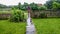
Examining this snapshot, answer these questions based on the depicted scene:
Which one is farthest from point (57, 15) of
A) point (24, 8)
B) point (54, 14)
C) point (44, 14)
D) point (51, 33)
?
point (51, 33)

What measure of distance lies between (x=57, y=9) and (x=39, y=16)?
3.21m

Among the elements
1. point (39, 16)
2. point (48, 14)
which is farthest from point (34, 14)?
point (48, 14)

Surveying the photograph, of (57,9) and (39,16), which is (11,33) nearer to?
(39,16)

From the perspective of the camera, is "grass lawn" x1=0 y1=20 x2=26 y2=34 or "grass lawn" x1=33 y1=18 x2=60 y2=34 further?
"grass lawn" x1=0 y1=20 x2=26 y2=34

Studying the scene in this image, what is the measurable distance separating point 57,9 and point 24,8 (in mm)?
4691

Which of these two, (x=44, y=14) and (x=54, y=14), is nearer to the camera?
(x=44, y=14)

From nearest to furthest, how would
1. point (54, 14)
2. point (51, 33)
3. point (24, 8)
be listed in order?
point (51, 33), point (54, 14), point (24, 8)

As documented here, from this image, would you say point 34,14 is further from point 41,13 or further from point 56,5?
point 56,5

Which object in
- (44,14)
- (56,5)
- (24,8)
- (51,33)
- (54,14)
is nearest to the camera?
(51,33)

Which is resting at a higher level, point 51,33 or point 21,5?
point 21,5

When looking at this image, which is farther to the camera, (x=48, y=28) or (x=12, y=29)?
(x=48, y=28)

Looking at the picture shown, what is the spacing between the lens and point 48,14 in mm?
16641

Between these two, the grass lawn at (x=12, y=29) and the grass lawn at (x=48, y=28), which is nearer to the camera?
the grass lawn at (x=48, y=28)

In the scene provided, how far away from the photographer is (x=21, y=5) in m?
20.8
